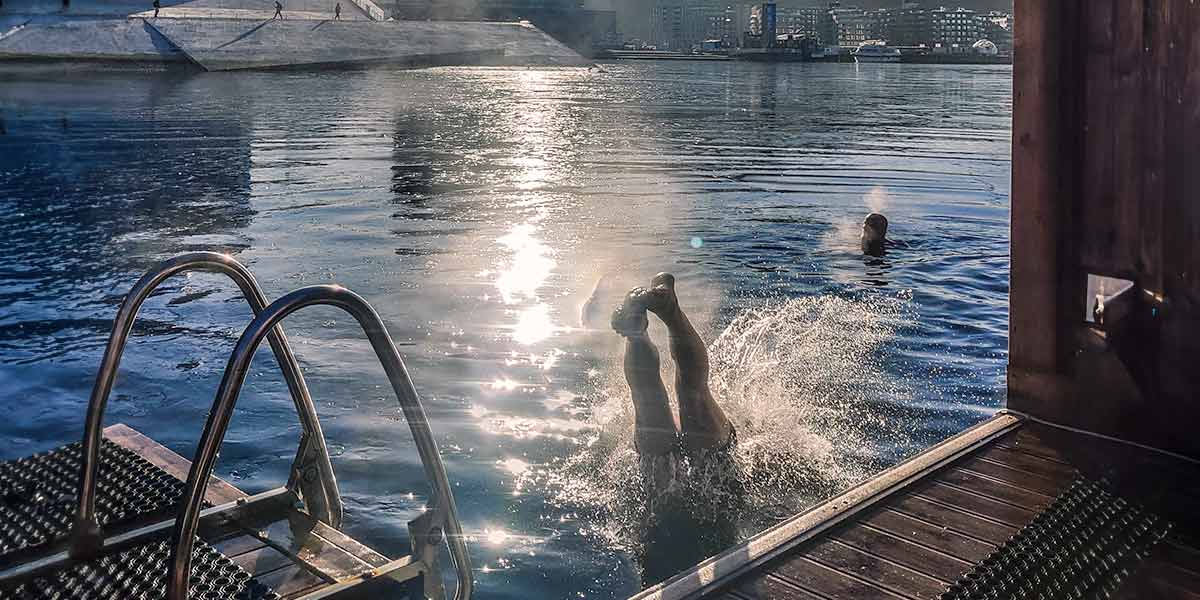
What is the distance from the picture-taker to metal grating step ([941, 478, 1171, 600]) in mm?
4250

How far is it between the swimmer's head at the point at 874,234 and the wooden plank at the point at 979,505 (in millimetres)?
Answer: 10121

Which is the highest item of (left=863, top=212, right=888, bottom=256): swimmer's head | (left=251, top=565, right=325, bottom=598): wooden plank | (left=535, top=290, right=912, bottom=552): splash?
(left=863, top=212, right=888, bottom=256): swimmer's head

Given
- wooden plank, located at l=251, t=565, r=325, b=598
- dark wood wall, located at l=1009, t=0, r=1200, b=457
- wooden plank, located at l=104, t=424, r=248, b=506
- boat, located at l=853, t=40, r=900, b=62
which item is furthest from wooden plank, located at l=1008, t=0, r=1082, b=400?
boat, located at l=853, t=40, r=900, b=62

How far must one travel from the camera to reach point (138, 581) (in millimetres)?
4645

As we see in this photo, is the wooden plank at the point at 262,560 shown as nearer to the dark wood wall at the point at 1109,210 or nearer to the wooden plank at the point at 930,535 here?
the wooden plank at the point at 930,535

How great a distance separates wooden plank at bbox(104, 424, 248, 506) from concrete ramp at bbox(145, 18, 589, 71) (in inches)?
2336

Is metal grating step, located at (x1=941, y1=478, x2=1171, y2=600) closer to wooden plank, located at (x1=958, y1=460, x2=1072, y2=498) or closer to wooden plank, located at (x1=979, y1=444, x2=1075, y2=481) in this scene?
wooden plank, located at (x1=958, y1=460, x2=1072, y2=498)

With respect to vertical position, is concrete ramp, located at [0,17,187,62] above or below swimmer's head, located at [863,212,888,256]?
above

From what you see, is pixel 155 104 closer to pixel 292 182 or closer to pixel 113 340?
pixel 292 182

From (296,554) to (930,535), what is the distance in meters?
2.72

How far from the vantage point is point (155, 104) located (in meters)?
41.0

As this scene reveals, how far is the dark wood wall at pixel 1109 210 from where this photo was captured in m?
5.28

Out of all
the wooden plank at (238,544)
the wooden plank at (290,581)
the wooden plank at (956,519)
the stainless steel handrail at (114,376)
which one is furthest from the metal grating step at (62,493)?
the wooden plank at (956,519)

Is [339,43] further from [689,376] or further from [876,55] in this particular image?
[876,55]
